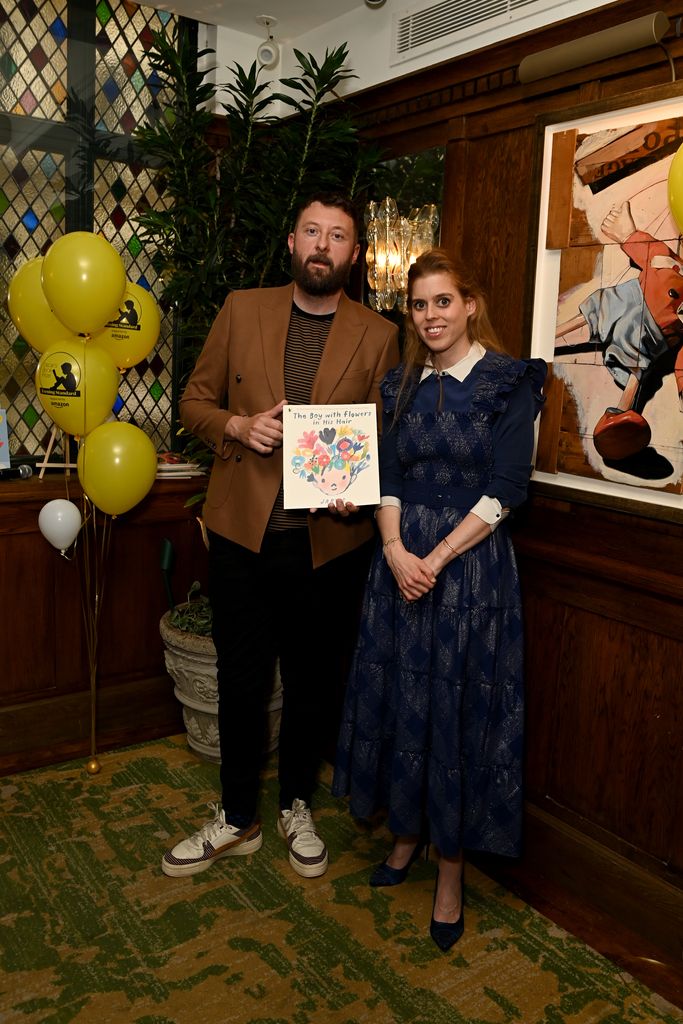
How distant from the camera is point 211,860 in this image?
2498mm

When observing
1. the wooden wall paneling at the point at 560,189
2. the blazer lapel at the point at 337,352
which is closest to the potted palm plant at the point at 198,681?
the blazer lapel at the point at 337,352

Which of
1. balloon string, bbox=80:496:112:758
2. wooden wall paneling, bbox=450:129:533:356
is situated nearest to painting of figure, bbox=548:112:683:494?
wooden wall paneling, bbox=450:129:533:356

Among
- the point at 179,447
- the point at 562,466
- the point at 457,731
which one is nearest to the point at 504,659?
the point at 457,731

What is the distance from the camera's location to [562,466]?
2393mm

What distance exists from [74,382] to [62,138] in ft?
3.53

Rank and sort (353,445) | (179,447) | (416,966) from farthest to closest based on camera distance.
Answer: (179,447) < (353,445) < (416,966)

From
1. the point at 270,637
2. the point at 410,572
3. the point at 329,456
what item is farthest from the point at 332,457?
the point at 270,637

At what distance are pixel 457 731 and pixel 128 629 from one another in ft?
5.15

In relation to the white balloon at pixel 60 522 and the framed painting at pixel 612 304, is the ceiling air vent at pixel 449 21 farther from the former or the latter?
the white balloon at pixel 60 522

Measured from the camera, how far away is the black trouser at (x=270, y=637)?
2.39 meters

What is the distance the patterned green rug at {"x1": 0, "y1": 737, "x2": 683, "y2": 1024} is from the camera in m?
1.97

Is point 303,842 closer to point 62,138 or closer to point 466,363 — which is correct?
point 466,363

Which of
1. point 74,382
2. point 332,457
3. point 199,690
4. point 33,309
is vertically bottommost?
point 199,690

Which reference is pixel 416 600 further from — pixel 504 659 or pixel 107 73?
pixel 107 73
